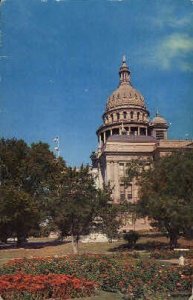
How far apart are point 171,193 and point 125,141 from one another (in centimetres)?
4528

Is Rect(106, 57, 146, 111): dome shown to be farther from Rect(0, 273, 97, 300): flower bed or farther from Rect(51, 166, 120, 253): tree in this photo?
Rect(0, 273, 97, 300): flower bed

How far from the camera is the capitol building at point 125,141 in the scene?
72.4 metres

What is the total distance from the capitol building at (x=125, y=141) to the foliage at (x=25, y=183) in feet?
60.2

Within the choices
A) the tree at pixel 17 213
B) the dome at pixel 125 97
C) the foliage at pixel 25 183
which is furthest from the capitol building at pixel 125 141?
the tree at pixel 17 213

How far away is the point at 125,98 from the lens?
305 feet

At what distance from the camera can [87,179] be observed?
3628 centimetres

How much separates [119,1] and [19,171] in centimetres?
3117

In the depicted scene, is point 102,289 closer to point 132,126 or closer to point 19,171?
point 19,171

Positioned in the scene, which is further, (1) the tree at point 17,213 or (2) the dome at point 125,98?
(2) the dome at point 125,98

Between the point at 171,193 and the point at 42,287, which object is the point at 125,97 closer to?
the point at 171,193

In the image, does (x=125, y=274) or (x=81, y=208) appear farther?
(x=81, y=208)

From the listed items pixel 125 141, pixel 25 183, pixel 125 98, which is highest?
pixel 125 98

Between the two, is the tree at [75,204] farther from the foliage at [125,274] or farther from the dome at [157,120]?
the dome at [157,120]

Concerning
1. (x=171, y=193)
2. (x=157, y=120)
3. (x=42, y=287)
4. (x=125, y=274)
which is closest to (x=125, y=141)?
(x=157, y=120)
